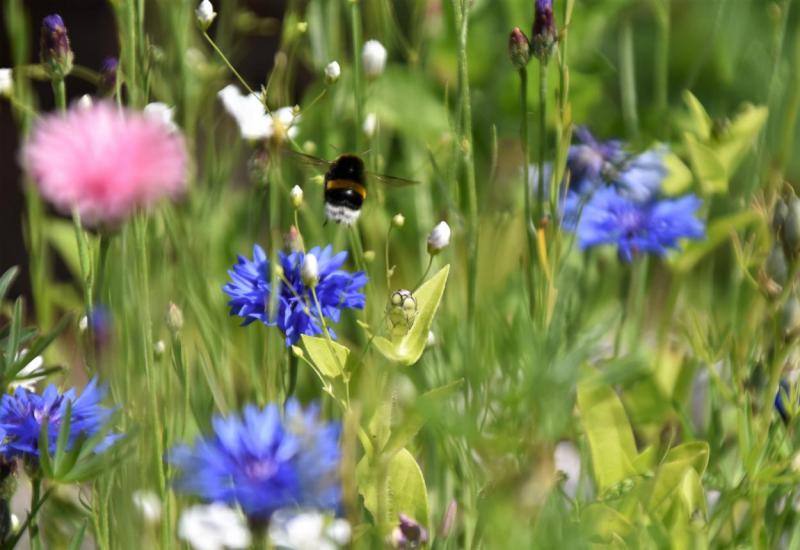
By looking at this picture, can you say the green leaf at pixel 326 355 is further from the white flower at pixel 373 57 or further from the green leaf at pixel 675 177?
the green leaf at pixel 675 177

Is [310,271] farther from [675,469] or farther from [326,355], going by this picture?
[675,469]

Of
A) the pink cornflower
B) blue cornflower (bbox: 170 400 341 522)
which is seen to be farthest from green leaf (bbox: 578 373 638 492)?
the pink cornflower

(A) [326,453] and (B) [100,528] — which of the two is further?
(B) [100,528]

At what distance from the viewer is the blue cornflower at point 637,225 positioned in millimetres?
913

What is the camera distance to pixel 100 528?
67cm

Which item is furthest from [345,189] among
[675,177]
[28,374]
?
[675,177]

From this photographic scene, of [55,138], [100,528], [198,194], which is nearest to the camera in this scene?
[55,138]

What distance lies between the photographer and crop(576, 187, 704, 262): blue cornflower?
91 centimetres

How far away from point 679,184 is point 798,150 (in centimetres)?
41

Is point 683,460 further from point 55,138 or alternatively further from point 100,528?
point 55,138

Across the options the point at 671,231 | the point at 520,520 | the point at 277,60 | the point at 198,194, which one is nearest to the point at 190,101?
the point at 198,194

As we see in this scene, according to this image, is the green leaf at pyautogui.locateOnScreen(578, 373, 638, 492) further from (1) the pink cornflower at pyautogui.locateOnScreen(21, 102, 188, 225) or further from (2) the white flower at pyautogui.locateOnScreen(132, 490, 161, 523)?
(1) the pink cornflower at pyautogui.locateOnScreen(21, 102, 188, 225)

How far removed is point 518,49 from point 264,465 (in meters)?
0.29

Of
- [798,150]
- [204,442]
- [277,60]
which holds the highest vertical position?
[277,60]
